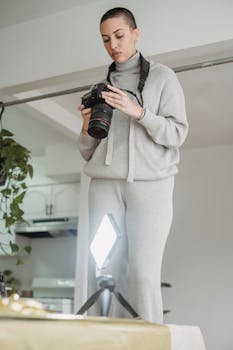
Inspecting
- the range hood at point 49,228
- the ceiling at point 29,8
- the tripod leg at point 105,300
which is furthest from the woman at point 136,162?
the range hood at point 49,228

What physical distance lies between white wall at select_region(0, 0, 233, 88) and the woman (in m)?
0.74

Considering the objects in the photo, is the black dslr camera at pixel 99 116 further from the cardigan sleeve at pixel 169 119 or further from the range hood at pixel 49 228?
the range hood at pixel 49 228

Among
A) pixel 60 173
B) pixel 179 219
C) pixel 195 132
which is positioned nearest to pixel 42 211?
pixel 60 173

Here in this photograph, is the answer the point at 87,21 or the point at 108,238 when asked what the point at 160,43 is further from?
the point at 108,238

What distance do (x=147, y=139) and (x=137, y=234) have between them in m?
0.26

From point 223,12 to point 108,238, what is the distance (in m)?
1.27

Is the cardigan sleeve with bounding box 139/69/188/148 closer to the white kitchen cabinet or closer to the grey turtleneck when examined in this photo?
the grey turtleneck

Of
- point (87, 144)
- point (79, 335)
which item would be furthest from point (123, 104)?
point (79, 335)

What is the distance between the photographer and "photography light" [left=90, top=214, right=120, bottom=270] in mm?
1080

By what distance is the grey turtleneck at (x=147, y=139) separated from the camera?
117 centimetres

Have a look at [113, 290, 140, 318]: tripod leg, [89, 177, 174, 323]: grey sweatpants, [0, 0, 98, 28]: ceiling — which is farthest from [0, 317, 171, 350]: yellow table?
[0, 0, 98, 28]: ceiling

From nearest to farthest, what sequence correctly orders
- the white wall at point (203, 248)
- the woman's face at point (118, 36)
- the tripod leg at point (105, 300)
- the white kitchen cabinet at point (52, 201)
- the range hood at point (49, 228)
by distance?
the tripod leg at point (105, 300)
the woman's face at point (118, 36)
the white wall at point (203, 248)
the range hood at point (49, 228)
the white kitchen cabinet at point (52, 201)

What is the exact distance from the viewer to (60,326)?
33 cm

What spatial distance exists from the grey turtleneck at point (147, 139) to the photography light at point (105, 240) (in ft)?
0.45
